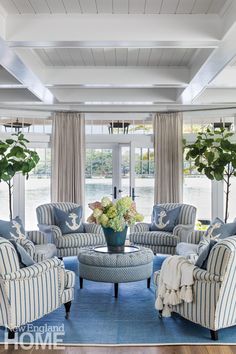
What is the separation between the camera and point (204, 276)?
369 cm

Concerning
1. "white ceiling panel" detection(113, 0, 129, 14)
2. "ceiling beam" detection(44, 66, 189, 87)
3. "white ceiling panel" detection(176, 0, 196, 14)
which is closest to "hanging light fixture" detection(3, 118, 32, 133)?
"ceiling beam" detection(44, 66, 189, 87)

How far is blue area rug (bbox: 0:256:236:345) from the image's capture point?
3.72m

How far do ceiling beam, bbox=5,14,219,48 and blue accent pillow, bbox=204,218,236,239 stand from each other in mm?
2262

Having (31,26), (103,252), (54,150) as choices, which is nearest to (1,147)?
(54,150)

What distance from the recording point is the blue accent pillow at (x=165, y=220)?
22.2 feet

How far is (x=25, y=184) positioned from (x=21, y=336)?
4.77 meters

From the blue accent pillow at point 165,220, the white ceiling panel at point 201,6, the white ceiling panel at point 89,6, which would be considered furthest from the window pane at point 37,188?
the white ceiling panel at point 201,6

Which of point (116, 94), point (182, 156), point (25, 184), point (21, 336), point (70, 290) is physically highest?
point (116, 94)

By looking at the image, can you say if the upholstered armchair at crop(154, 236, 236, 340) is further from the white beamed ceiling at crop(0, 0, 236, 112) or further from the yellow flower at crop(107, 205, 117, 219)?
the white beamed ceiling at crop(0, 0, 236, 112)

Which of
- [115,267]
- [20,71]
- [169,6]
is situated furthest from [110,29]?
[115,267]

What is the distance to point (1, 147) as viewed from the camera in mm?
6539

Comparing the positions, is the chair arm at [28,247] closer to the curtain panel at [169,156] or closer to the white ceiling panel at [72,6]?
the white ceiling panel at [72,6]

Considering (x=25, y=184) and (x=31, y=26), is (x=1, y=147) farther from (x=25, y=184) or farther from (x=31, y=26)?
(x=31, y=26)

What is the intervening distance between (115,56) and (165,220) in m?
2.84
